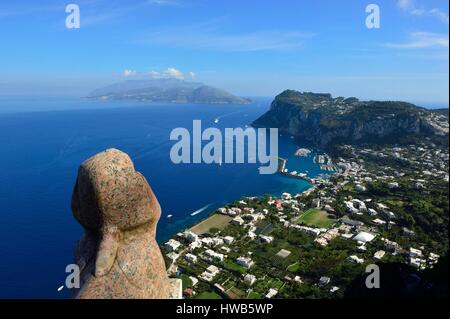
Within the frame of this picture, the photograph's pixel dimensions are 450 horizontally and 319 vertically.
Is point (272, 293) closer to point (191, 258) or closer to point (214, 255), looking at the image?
point (214, 255)

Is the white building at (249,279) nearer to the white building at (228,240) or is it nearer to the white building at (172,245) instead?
the white building at (228,240)

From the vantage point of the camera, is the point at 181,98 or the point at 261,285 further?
the point at 181,98

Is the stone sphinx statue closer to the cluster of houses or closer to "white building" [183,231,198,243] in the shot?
the cluster of houses

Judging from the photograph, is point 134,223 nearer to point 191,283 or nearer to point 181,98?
point 191,283

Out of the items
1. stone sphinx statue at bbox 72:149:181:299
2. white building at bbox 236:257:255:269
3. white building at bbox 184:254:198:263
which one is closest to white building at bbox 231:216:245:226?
white building at bbox 236:257:255:269
